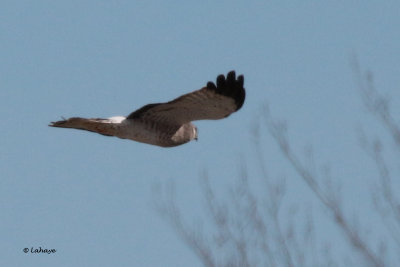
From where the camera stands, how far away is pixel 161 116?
921 cm

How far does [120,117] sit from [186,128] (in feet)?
2.26

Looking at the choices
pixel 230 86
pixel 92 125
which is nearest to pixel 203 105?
pixel 230 86

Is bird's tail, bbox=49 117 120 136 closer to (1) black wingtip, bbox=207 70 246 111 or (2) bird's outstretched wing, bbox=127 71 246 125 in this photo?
(2) bird's outstretched wing, bbox=127 71 246 125

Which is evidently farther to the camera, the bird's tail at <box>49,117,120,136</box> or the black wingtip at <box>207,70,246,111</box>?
the bird's tail at <box>49,117,120,136</box>

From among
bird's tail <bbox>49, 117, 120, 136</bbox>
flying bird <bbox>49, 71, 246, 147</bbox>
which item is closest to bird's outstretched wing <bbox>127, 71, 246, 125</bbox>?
flying bird <bbox>49, 71, 246, 147</bbox>

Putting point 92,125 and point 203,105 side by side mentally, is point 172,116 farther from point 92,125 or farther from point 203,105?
point 92,125

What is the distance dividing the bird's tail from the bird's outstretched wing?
182 millimetres

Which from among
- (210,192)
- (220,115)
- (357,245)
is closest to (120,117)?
(220,115)

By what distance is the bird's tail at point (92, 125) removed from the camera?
890 centimetres

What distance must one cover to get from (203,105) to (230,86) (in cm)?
38

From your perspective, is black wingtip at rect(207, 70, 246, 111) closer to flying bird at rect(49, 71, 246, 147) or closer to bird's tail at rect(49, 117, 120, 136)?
flying bird at rect(49, 71, 246, 147)

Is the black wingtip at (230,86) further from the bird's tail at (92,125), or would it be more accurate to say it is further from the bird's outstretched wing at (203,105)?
the bird's tail at (92,125)

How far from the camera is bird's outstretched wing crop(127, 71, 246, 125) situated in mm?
8758

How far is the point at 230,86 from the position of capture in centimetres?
876
